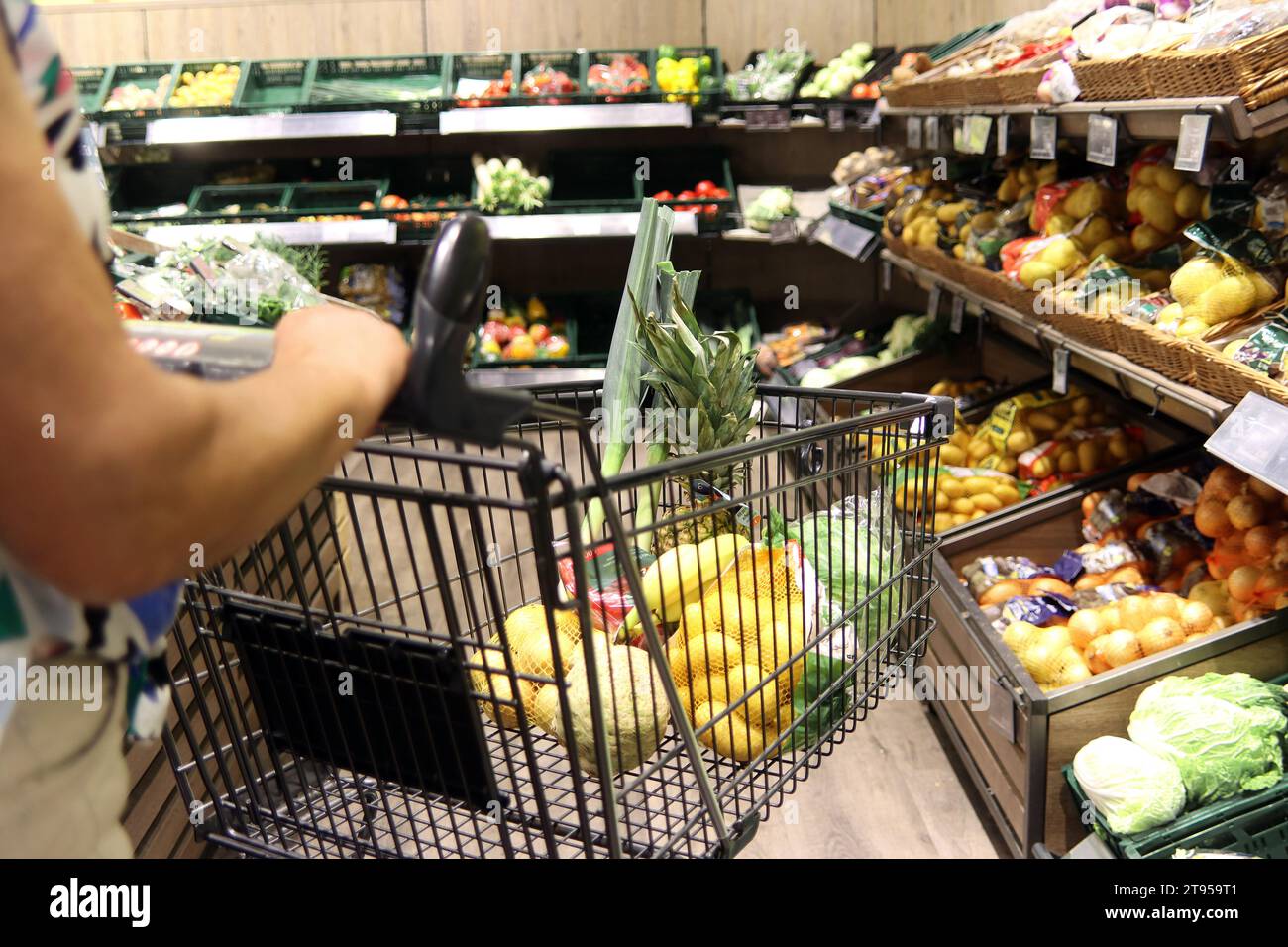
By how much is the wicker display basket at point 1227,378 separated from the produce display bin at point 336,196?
4002 mm

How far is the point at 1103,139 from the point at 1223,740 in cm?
129

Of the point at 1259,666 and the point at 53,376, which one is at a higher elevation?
the point at 53,376

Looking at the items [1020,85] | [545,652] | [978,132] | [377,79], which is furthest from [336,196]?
[545,652]

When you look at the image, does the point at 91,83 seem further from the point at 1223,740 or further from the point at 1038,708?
the point at 1223,740

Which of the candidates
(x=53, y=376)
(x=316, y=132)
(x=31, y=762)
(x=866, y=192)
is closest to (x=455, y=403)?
(x=53, y=376)

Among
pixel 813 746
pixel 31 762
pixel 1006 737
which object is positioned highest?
pixel 31 762

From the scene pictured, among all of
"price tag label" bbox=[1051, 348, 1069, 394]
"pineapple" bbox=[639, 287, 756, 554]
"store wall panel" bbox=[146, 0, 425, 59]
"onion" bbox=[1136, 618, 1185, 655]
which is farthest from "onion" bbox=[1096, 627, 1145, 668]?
"store wall panel" bbox=[146, 0, 425, 59]

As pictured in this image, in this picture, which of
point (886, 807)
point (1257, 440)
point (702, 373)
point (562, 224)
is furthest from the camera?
point (562, 224)

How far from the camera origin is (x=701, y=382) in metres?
1.52

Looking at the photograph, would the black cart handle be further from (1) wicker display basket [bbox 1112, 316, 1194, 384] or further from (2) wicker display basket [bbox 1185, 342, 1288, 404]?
(1) wicker display basket [bbox 1112, 316, 1194, 384]

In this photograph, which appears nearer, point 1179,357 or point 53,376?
point 53,376
